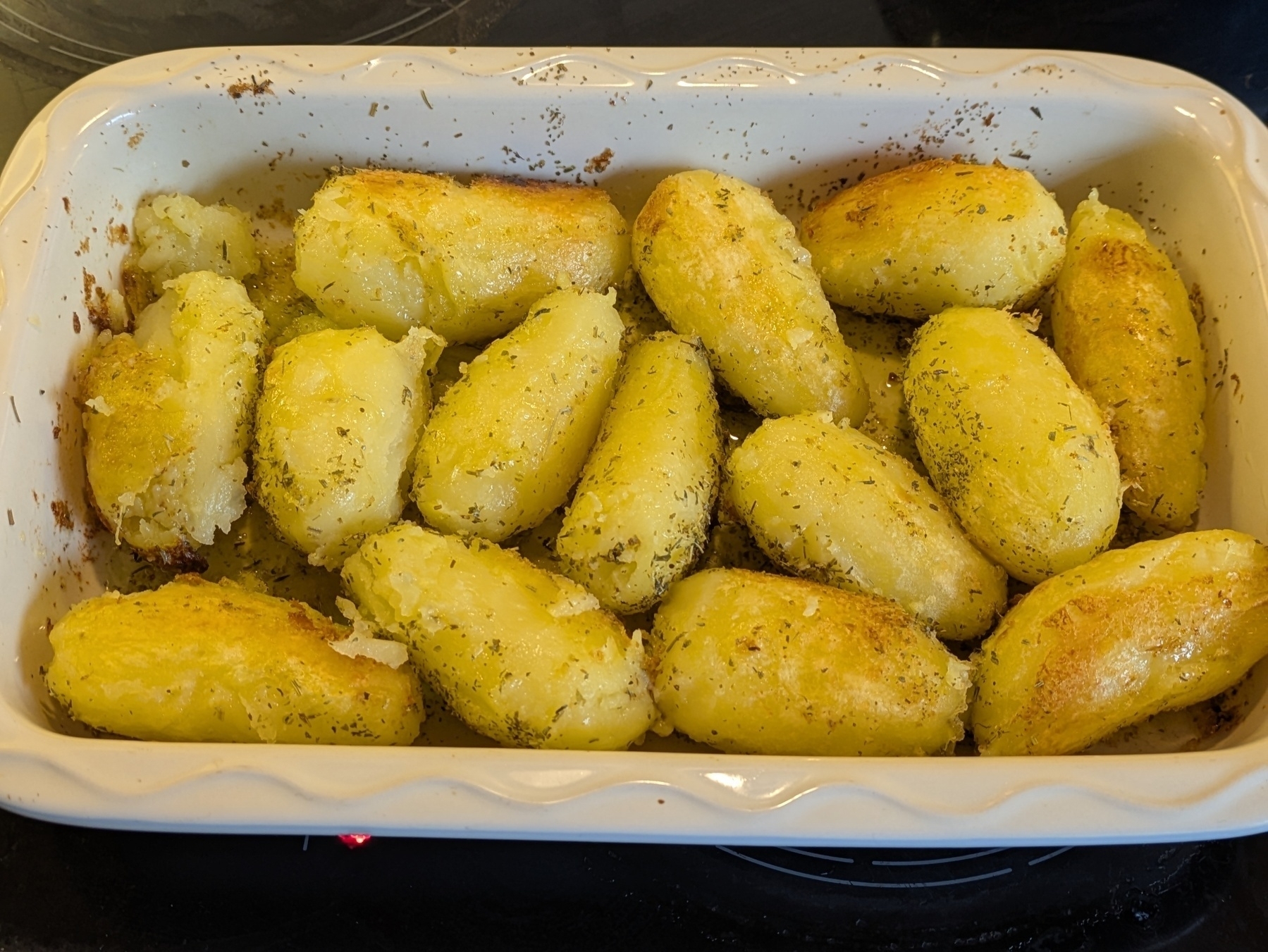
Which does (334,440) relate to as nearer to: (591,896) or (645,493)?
(645,493)

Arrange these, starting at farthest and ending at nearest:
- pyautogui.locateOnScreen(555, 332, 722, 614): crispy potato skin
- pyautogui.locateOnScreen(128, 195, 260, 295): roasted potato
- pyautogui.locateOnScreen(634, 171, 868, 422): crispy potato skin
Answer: pyautogui.locateOnScreen(128, 195, 260, 295): roasted potato → pyautogui.locateOnScreen(634, 171, 868, 422): crispy potato skin → pyautogui.locateOnScreen(555, 332, 722, 614): crispy potato skin

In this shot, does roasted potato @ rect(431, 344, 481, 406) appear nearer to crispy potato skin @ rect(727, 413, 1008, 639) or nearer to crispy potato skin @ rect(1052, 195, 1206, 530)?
crispy potato skin @ rect(727, 413, 1008, 639)

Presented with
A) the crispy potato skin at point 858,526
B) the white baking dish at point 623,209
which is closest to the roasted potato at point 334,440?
the white baking dish at point 623,209

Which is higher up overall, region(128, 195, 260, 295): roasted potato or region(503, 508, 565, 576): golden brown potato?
region(128, 195, 260, 295): roasted potato

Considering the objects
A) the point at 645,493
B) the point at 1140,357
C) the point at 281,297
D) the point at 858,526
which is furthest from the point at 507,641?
the point at 1140,357

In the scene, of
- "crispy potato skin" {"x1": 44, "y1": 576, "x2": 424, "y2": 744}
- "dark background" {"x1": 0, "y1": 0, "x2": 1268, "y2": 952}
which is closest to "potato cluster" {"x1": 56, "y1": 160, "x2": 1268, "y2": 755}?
"crispy potato skin" {"x1": 44, "y1": 576, "x2": 424, "y2": 744}

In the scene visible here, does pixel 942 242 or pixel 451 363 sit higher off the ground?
pixel 942 242

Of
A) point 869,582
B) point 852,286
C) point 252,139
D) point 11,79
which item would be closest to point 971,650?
point 869,582
